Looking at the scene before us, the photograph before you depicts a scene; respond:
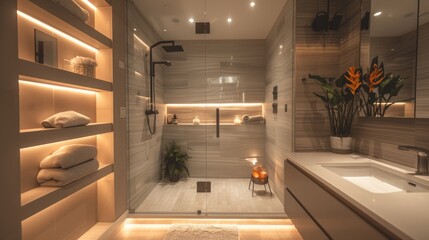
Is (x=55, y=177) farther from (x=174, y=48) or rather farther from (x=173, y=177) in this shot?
(x=174, y=48)

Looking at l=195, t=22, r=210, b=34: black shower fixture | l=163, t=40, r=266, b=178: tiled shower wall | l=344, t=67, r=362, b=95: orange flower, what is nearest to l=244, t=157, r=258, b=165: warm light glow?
l=163, t=40, r=266, b=178: tiled shower wall

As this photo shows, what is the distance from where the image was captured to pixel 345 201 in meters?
0.93

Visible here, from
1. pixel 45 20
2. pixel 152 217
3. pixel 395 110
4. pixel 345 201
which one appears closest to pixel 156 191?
pixel 152 217

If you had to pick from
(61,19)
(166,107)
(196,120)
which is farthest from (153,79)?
(61,19)

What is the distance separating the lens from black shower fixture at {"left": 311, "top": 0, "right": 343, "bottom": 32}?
76.5 inches

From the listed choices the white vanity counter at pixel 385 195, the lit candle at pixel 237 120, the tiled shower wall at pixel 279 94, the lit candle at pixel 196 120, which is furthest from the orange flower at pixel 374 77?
the lit candle at pixel 196 120

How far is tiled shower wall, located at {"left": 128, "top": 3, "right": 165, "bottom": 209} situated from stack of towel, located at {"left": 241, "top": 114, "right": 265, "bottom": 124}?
139cm

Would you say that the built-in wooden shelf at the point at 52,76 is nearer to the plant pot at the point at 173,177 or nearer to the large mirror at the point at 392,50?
the plant pot at the point at 173,177

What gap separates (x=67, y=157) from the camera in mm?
1408

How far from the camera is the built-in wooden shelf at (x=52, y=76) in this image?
3.75ft

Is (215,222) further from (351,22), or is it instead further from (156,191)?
(351,22)

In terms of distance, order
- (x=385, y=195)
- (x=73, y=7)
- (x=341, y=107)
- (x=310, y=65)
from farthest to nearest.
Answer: (x=310, y=65)
(x=341, y=107)
(x=73, y=7)
(x=385, y=195)

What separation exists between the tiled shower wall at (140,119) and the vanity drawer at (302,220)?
1793mm

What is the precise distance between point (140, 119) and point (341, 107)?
91.8 inches
